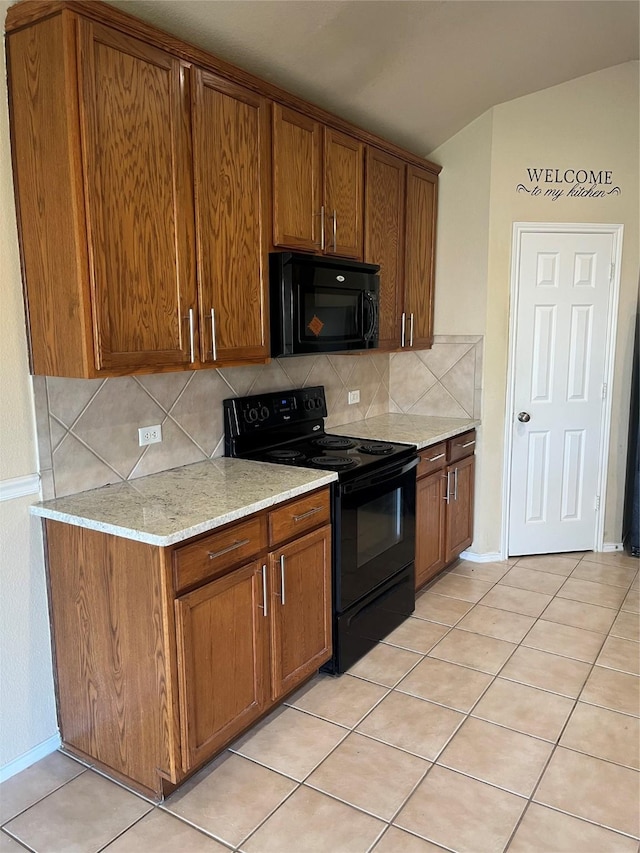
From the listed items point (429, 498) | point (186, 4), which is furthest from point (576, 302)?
point (186, 4)

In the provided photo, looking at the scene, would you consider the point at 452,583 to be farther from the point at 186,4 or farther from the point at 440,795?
the point at 186,4

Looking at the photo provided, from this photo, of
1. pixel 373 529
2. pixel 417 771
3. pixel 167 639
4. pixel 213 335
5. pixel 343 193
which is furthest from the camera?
pixel 343 193

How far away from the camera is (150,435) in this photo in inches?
98.6

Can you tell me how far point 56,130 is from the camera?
72.6 inches

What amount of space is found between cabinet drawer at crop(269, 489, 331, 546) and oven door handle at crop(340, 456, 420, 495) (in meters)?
0.12

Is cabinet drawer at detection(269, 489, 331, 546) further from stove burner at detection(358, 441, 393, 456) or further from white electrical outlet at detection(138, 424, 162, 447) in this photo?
white electrical outlet at detection(138, 424, 162, 447)

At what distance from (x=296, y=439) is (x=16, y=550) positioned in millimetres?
1468

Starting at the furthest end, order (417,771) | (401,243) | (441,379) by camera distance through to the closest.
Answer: (441,379) → (401,243) → (417,771)

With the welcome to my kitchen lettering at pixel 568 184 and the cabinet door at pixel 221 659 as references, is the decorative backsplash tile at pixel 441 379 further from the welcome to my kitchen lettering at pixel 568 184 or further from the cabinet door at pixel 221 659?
the cabinet door at pixel 221 659

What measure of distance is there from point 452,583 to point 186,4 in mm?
3043

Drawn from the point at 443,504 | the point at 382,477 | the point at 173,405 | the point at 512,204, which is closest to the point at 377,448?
the point at 382,477

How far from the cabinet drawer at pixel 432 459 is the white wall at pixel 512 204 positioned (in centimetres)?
51

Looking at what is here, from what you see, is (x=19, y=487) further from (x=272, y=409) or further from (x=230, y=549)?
(x=272, y=409)

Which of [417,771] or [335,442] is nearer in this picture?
[417,771]
